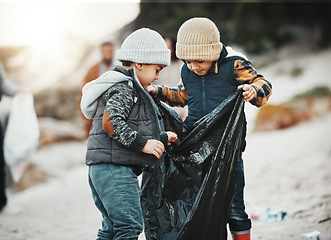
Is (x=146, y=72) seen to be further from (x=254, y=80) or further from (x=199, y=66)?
(x=254, y=80)

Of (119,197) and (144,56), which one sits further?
(144,56)

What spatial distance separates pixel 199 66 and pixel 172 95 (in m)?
0.35

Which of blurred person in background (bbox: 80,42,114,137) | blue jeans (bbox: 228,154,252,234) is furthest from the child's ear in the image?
blurred person in background (bbox: 80,42,114,137)

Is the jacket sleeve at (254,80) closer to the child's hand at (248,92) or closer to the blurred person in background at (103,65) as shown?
the child's hand at (248,92)

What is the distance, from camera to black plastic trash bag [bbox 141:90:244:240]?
234 centimetres

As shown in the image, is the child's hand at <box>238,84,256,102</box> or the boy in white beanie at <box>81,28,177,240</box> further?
the child's hand at <box>238,84,256,102</box>

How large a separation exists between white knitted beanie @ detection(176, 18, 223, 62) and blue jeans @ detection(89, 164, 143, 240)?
81cm

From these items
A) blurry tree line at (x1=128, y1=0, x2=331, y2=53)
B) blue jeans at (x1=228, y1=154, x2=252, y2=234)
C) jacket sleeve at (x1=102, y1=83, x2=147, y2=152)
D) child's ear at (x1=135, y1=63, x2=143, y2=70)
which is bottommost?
blue jeans at (x1=228, y1=154, x2=252, y2=234)

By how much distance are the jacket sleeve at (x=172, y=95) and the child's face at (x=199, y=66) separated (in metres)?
0.26

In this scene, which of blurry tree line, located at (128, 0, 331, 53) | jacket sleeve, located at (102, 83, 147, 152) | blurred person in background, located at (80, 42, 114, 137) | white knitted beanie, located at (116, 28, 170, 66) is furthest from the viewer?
blurry tree line, located at (128, 0, 331, 53)

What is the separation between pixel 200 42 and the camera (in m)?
2.43

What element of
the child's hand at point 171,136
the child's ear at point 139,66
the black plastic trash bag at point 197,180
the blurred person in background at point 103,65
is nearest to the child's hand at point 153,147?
the child's hand at point 171,136

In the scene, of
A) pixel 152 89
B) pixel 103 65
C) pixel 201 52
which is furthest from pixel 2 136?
pixel 201 52

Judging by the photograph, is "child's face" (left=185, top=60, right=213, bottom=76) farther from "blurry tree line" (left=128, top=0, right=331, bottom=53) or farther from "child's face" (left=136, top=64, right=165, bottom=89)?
"blurry tree line" (left=128, top=0, right=331, bottom=53)
